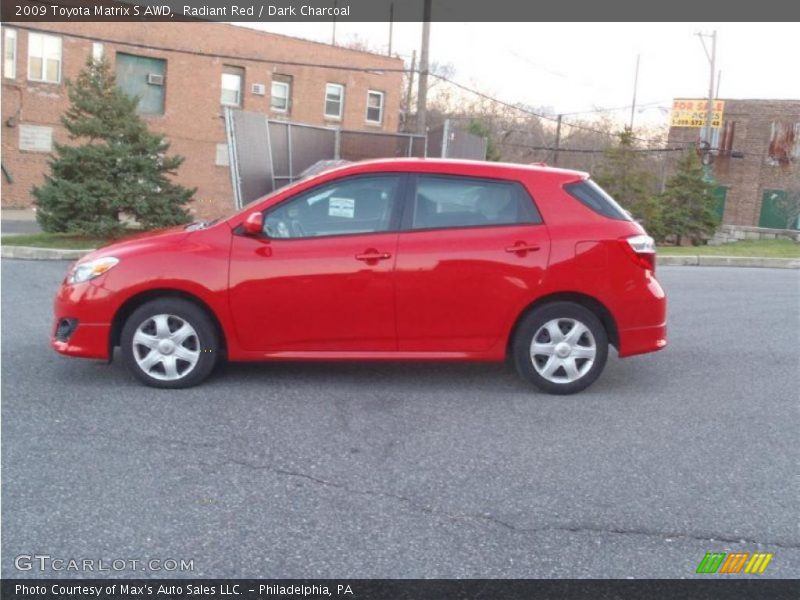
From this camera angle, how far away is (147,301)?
5.98m

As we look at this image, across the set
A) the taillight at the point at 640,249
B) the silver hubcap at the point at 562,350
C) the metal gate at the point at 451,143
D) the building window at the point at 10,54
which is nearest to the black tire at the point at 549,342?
the silver hubcap at the point at 562,350

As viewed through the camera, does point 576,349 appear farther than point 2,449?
Yes

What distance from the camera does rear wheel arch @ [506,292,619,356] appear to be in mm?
6039

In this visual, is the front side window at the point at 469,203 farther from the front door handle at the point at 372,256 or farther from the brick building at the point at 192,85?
the brick building at the point at 192,85

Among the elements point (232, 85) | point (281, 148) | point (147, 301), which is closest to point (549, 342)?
point (147, 301)

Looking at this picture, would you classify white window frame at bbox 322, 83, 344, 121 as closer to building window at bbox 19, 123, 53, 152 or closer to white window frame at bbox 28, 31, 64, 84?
white window frame at bbox 28, 31, 64, 84

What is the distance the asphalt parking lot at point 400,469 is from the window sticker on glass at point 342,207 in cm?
126

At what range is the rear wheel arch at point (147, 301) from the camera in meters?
5.94

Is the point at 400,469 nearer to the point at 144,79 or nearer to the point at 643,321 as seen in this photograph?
the point at 643,321

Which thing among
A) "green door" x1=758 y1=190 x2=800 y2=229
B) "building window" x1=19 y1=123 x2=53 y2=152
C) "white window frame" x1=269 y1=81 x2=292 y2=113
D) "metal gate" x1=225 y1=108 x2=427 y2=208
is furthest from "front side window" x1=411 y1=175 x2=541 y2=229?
"green door" x1=758 y1=190 x2=800 y2=229

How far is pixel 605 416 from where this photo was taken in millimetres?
5660
